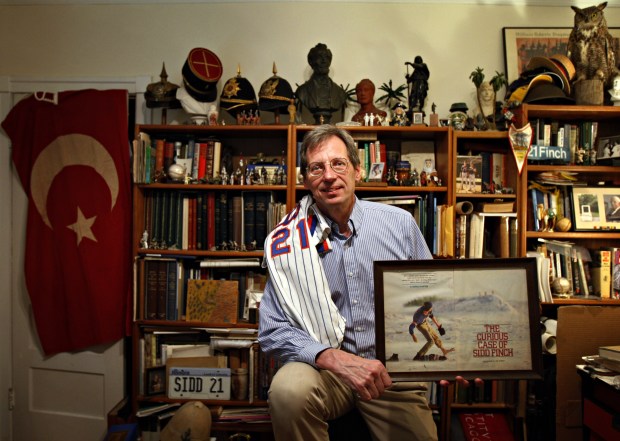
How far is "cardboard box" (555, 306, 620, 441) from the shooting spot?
2.02 meters

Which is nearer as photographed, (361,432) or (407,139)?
(361,432)

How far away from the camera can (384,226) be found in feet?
5.14

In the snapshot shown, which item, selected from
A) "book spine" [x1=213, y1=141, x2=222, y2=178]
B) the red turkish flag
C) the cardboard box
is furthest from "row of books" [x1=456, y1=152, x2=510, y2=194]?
the red turkish flag

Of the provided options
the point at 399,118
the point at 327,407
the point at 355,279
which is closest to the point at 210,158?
the point at 399,118

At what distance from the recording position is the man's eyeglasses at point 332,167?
4.95 ft

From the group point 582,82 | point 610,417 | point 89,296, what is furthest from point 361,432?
point 582,82

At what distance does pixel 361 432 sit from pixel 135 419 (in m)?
1.47

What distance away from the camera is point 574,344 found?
6.63 feet

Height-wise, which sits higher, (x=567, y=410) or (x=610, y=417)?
(x=610, y=417)

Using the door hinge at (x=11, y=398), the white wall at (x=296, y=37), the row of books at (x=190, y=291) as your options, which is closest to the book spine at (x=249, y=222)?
the row of books at (x=190, y=291)

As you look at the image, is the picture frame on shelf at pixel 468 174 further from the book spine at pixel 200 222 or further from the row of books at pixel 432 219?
the book spine at pixel 200 222

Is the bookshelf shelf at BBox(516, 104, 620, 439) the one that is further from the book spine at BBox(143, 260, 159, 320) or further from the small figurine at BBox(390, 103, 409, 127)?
the book spine at BBox(143, 260, 159, 320)

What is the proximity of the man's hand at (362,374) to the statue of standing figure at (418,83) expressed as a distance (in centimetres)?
159

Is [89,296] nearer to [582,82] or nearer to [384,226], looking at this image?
[384,226]
